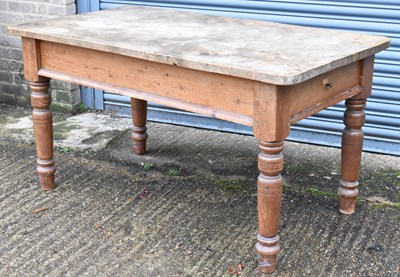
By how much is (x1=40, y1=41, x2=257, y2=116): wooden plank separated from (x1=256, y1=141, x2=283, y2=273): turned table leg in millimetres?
196

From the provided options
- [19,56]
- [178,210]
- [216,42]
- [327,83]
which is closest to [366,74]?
[327,83]

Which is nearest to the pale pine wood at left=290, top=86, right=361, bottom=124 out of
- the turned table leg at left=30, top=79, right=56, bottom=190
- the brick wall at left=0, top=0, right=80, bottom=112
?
the turned table leg at left=30, top=79, right=56, bottom=190

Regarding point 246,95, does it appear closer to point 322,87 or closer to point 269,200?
point 322,87

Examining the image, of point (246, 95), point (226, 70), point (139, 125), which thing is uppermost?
point (226, 70)

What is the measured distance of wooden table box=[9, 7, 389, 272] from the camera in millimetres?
2908

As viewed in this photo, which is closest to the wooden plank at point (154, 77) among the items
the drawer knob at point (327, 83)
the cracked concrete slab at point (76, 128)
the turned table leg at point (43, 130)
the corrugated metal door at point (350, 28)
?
the turned table leg at point (43, 130)

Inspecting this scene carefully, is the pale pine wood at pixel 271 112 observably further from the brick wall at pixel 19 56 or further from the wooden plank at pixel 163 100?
the brick wall at pixel 19 56

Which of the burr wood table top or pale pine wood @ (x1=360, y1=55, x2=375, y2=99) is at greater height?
the burr wood table top

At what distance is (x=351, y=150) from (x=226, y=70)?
3.22 feet

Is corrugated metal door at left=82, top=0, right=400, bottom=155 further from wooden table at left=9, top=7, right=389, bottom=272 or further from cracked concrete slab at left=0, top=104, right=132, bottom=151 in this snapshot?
cracked concrete slab at left=0, top=104, right=132, bottom=151

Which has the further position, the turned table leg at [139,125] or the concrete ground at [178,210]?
the turned table leg at [139,125]

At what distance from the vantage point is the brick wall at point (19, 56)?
514cm

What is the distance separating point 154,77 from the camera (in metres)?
3.26

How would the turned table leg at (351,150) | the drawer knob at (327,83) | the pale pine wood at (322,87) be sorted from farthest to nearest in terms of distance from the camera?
the turned table leg at (351,150) → the drawer knob at (327,83) → the pale pine wood at (322,87)
